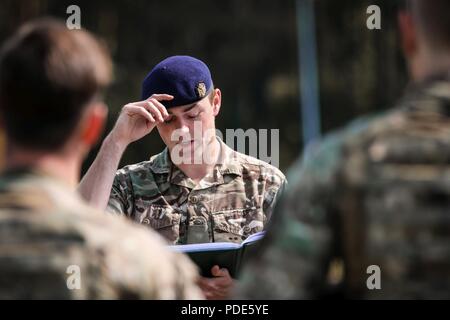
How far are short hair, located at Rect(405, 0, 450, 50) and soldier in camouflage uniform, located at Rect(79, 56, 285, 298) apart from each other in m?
2.13

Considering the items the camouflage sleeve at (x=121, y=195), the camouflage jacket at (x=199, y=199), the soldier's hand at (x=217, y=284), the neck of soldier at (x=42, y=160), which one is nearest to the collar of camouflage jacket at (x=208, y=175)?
the camouflage jacket at (x=199, y=199)

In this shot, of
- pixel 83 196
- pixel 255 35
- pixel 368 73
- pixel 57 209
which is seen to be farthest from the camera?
pixel 255 35

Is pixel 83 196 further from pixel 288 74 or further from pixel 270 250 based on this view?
pixel 288 74

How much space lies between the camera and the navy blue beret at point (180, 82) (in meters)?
4.65

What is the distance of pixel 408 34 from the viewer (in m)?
2.64

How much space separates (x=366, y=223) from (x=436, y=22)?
513mm

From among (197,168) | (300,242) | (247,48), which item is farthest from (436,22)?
(247,48)

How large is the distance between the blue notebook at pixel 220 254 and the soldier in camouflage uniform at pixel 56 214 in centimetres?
143

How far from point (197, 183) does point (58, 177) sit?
2.29 m

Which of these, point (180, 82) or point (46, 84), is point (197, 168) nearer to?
point (180, 82)

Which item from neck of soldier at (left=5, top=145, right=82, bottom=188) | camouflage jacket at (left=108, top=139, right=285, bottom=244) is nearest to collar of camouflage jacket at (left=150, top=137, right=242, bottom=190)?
camouflage jacket at (left=108, top=139, right=285, bottom=244)

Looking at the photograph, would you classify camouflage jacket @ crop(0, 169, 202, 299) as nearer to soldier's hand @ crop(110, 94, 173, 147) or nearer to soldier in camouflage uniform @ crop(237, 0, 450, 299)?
soldier in camouflage uniform @ crop(237, 0, 450, 299)

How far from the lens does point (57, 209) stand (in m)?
2.44
